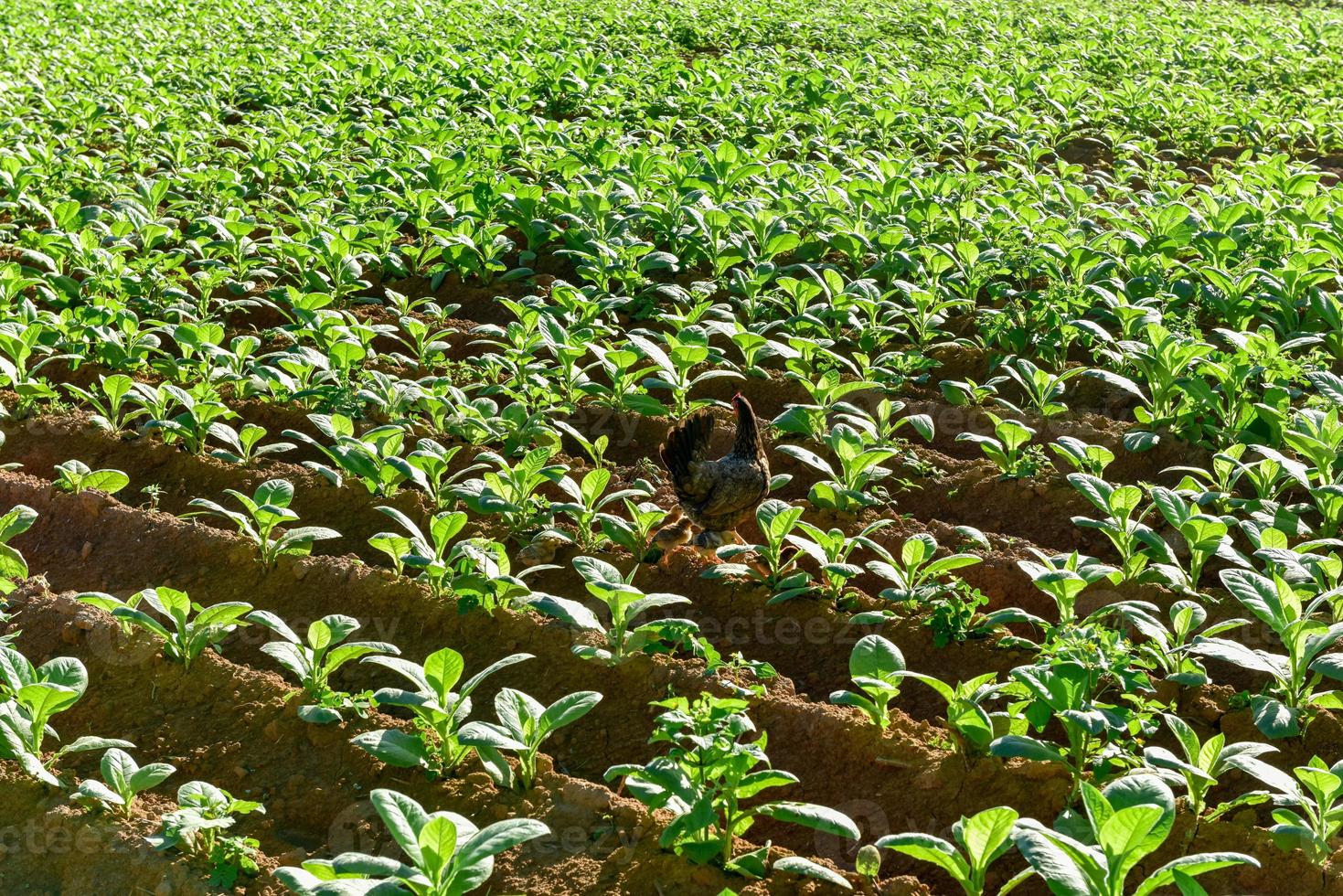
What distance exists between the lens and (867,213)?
7562 mm

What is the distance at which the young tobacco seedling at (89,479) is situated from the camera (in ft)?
15.5

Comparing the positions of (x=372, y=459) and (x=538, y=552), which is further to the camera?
(x=372, y=459)

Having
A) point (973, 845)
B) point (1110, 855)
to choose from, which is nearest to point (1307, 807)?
point (1110, 855)

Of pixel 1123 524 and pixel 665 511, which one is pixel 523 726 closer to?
pixel 665 511

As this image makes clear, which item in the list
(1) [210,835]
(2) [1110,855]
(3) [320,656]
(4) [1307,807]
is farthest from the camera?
(3) [320,656]

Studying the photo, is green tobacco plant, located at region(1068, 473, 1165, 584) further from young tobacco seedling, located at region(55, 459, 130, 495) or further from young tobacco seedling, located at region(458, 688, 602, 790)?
young tobacco seedling, located at region(55, 459, 130, 495)

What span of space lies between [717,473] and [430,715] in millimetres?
Answer: 1242

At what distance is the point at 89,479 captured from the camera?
→ 4785 millimetres

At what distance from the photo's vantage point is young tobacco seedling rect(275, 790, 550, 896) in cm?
262

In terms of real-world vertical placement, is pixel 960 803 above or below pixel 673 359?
below

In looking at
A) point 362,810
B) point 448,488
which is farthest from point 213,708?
point 448,488

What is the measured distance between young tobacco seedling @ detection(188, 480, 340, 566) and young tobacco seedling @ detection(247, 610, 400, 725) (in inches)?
22.9

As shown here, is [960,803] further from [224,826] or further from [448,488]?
[448,488]

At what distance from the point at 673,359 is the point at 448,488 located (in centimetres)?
132
